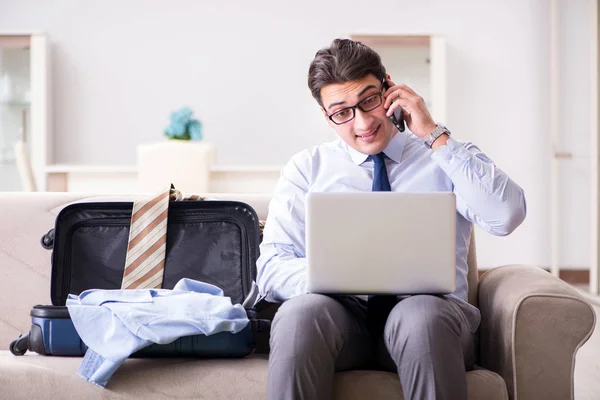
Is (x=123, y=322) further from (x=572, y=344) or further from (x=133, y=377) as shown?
(x=572, y=344)

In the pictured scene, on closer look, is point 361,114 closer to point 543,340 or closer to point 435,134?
point 435,134

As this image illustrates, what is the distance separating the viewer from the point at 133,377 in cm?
170

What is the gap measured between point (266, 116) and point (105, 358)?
438cm

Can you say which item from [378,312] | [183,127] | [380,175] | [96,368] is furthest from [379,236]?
[183,127]

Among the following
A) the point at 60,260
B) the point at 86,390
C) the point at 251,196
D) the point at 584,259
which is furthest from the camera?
the point at 584,259

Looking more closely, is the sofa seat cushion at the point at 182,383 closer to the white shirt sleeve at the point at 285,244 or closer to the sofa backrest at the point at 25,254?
the white shirt sleeve at the point at 285,244

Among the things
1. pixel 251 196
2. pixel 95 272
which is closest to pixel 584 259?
pixel 251 196

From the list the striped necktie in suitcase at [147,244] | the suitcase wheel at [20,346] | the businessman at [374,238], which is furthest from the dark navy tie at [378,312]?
the suitcase wheel at [20,346]

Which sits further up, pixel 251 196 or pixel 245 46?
pixel 245 46

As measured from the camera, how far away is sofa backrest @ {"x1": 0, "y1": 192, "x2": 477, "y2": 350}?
2125 mm

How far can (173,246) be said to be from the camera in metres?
2.11

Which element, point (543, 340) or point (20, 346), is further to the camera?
point (20, 346)

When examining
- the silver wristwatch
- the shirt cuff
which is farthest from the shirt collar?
the shirt cuff

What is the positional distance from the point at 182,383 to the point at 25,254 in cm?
73
